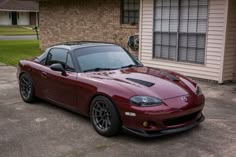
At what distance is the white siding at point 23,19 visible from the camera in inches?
2009

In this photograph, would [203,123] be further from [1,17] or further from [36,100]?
[1,17]

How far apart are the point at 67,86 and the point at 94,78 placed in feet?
2.23

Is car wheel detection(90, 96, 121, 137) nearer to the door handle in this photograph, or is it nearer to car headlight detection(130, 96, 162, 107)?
car headlight detection(130, 96, 162, 107)

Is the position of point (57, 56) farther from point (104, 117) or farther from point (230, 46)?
point (230, 46)

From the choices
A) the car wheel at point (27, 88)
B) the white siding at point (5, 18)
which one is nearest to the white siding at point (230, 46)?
the car wheel at point (27, 88)

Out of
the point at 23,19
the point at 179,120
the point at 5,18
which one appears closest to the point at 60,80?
the point at 179,120

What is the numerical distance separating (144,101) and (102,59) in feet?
5.33

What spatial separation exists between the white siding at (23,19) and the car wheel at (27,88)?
45.7 metres

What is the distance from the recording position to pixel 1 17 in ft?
160

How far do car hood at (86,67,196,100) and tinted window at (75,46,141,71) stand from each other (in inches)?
10.1

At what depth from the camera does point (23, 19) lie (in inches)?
2028

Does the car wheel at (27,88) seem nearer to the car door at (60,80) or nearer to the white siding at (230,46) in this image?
the car door at (60,80)

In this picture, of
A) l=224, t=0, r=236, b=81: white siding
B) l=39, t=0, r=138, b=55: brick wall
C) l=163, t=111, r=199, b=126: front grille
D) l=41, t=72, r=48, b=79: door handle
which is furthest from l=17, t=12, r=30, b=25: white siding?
l=163, t=111, r=199, b=126: front grille

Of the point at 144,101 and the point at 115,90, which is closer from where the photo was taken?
the point at 144,101
